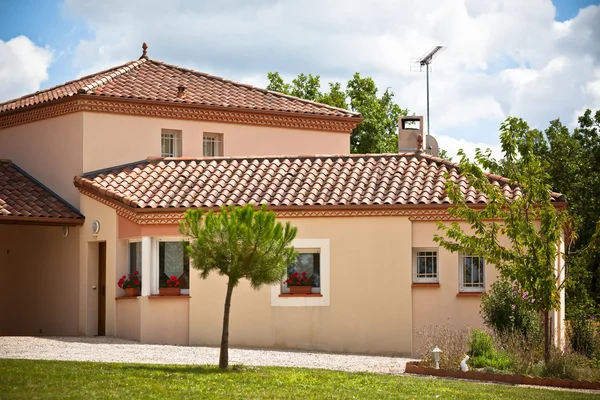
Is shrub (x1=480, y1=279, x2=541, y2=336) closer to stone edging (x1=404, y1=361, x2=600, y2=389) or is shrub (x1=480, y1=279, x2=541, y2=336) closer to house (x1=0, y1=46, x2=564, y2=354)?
house (x1=0, y1=46, x2=564, y2=354)

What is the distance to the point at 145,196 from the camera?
75.3 ft

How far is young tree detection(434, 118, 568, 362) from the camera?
55.9 feet

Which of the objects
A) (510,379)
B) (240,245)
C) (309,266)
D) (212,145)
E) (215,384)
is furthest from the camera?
(212,145)

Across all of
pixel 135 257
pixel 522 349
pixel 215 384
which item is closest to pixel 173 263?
pixel 135 257

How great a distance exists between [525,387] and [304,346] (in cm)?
689

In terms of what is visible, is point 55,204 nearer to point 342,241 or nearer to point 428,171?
point 342,241

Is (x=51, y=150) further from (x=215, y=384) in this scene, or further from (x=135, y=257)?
(x=215, y=384)

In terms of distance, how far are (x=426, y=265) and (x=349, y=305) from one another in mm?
1926

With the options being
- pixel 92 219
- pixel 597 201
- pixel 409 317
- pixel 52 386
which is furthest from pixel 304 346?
pixel 597 201

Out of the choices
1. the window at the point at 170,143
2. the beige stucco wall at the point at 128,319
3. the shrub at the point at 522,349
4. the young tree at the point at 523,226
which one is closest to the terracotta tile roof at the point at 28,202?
the beige stucco wall at the point at 128,319

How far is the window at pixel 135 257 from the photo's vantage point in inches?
Result: 912

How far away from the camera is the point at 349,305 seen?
21.7 meters

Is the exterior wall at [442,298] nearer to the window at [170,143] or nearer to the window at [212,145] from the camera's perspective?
the window at [212,145]

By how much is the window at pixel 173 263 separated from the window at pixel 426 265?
521 centimetres
